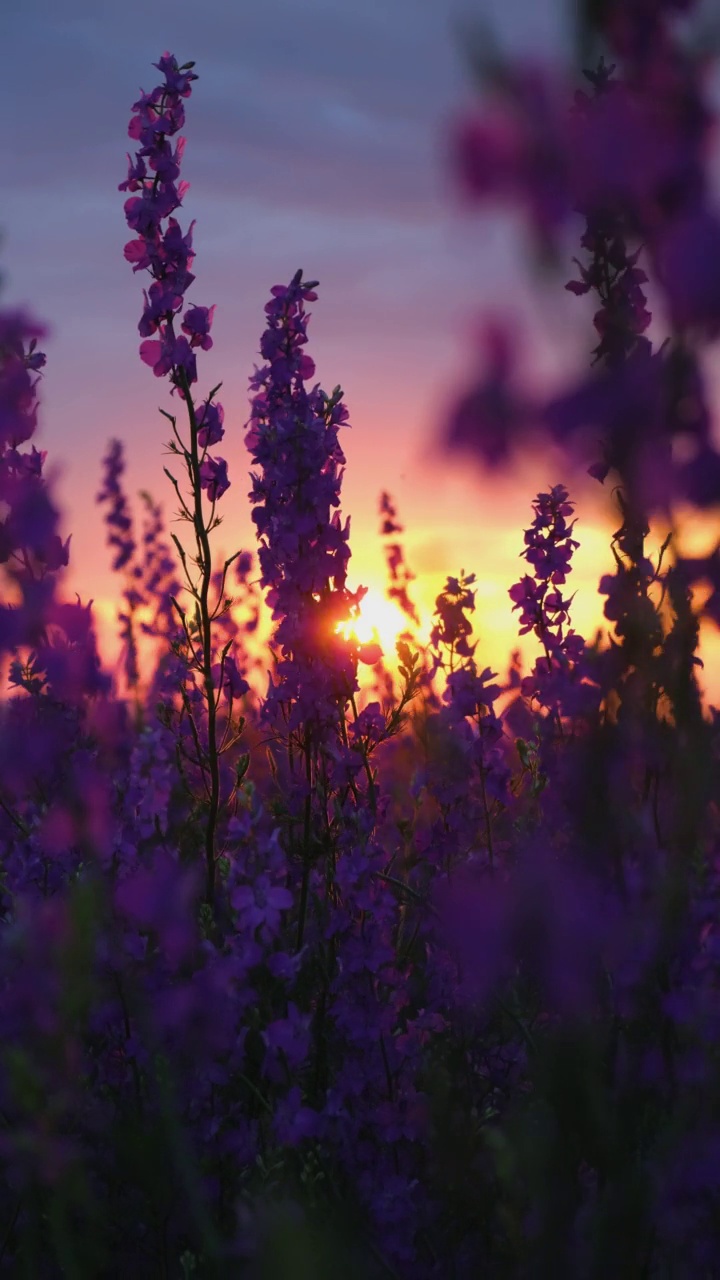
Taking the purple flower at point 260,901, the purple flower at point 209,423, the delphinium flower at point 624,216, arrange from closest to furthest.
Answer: the delphinium flower at point 624,216 < the purple flower at point 260,901 < the purple flower at point 209,423

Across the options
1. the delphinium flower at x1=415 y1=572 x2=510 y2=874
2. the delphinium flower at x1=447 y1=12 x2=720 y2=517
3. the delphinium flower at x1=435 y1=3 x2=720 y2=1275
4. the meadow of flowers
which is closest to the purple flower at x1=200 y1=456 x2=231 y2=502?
the meadow of flowers

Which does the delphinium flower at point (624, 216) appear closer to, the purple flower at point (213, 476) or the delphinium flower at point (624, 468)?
the delphinium flower at point (624, 468)

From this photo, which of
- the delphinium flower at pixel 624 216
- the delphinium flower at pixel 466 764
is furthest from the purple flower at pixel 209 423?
the delphinium flower at pixel 624 216

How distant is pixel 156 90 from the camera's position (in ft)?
9.39

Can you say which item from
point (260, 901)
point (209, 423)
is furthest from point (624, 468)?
point (209, 423)

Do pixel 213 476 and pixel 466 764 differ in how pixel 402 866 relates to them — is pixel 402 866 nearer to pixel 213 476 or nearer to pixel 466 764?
pixel 466 764

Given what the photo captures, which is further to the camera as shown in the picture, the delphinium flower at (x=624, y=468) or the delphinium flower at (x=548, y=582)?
the delphinium flower at (x=548, y=582)

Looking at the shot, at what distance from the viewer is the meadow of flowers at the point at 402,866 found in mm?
1123

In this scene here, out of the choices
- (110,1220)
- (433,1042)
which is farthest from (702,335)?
(110,1220)

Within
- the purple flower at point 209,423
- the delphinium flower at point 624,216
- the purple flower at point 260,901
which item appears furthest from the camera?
the purple flower at point 209,423

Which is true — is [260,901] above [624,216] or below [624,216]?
below

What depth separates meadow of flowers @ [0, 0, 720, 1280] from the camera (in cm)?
112

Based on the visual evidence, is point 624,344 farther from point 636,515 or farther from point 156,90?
point 156,90

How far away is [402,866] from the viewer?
321 centimetres
